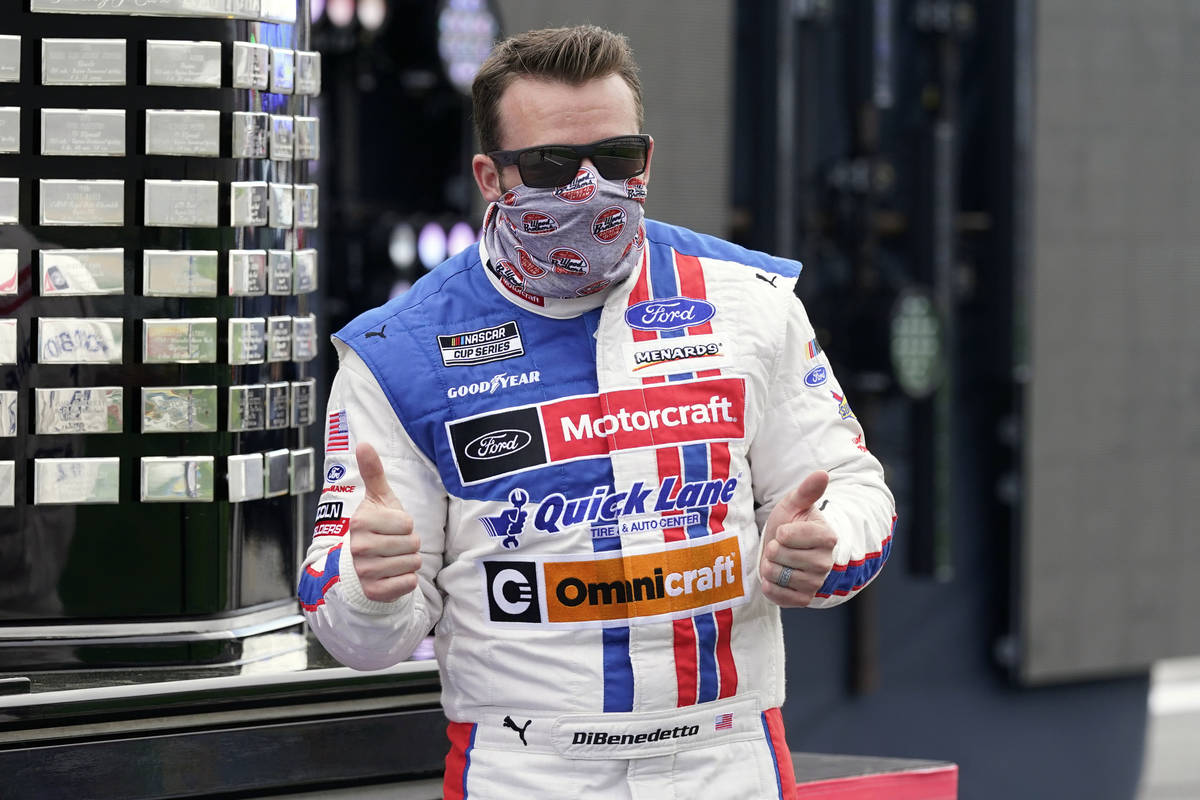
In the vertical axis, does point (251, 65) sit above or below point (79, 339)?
above

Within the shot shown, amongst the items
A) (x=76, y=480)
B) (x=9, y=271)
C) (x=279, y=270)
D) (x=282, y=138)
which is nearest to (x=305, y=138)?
(x=282, y=138)

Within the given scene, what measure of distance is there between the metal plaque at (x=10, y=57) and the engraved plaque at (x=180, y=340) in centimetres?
31

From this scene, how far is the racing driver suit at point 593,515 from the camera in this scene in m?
1.42

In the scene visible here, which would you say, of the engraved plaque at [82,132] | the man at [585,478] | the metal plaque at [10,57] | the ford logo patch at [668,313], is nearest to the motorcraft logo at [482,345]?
the man at [585,478]

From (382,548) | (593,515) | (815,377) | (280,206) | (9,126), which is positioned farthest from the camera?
(280,206)

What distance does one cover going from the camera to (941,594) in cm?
491

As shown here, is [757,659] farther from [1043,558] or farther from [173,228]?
[1043,558]

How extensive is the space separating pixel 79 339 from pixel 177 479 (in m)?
0.19

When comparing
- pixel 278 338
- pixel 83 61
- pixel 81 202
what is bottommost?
pixel 278 338

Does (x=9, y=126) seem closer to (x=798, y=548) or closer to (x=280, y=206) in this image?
(x=280, y=206)

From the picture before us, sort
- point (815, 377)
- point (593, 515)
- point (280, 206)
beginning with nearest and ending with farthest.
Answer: point (593, 515) < point (815, 377) < point (280, 206)

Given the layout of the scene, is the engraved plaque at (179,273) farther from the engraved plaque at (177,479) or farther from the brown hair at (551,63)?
the brown hair at (551,63)

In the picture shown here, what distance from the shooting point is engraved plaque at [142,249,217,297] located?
5.94ft

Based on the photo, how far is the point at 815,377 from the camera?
1533 millimetres
